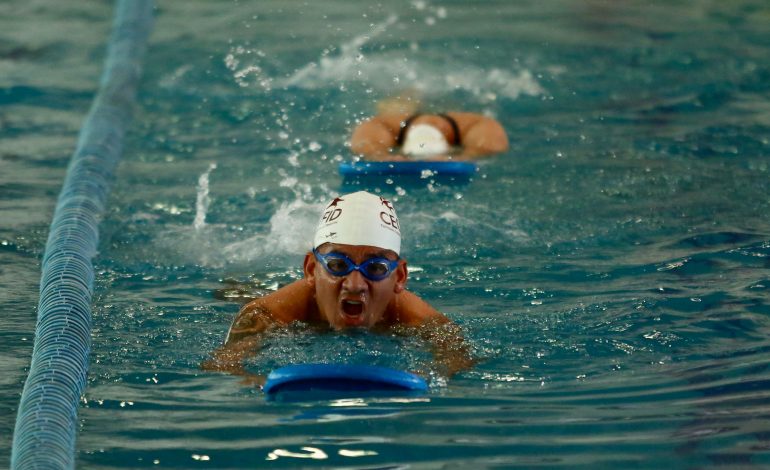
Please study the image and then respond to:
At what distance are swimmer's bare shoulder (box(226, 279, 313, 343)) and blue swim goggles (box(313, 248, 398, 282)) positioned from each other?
0.28 metres

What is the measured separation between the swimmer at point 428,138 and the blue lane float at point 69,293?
5.32 ft

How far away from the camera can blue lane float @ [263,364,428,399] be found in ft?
12.4

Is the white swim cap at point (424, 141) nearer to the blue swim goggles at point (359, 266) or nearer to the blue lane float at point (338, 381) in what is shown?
the blue swim goggles at point (359, 266)

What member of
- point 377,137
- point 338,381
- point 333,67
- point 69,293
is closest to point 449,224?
point 377,137

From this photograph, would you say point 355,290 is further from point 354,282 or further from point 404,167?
point 404,167

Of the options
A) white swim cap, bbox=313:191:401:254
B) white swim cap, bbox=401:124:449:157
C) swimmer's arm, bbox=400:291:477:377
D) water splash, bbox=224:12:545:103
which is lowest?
swimmer's arm, bbox=400:291:477:377

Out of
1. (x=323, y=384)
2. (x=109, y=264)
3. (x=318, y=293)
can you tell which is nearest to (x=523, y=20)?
(x=109, y=264)

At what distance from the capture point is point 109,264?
5.63 metres

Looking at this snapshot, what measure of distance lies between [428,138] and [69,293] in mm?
3168

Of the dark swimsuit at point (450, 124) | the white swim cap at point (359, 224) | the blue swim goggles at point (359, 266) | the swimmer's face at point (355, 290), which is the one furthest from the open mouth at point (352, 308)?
the dark swimsuit at point (450, 124)

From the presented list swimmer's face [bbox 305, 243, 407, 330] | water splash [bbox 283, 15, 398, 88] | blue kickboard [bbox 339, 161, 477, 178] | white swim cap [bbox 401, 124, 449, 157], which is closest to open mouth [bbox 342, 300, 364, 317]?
swimmer's face [bbox 305, 243, 407, 330]

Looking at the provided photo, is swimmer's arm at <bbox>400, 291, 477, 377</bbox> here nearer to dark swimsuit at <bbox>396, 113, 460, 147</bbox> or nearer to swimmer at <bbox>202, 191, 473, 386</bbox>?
swimmer at <bbox>202, 191, 473, 386</bbox>

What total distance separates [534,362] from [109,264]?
7.41 feet

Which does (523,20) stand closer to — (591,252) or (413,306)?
(591,252)
